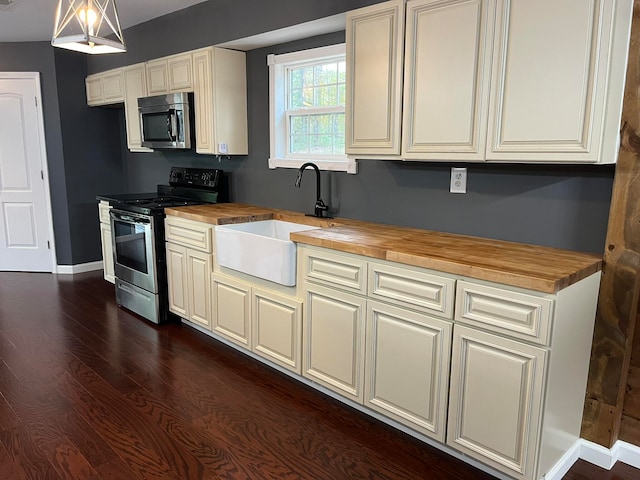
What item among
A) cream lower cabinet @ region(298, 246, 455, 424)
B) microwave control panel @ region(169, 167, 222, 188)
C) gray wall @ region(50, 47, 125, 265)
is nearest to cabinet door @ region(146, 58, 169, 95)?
microwave control panel @ region(169, 167, 222, 188)

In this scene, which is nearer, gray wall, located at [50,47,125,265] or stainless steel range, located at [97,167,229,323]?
stainless steel range, located at [97,167,229,323]

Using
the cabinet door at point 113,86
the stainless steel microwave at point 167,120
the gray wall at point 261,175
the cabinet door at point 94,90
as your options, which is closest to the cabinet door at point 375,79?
the gray wall at point 261,175

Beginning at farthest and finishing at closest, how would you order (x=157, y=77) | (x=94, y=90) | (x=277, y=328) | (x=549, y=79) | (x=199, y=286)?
(x=94, y=90) < (x=157, y=77) < (x=199, y=286) < (x=277, y=328) < (x=549, y=79)

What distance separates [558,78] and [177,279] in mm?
2787

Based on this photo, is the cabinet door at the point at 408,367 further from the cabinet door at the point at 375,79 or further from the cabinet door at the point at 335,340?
the cabinet door at the point at 375,79

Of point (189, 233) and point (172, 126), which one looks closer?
point (189, 233)

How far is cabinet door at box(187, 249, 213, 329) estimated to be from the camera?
3.27 meters

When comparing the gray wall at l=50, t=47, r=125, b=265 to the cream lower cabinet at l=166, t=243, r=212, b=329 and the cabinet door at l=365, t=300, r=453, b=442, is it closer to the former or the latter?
the cream lower cabinet at l=166, t=243, r=212, b=329

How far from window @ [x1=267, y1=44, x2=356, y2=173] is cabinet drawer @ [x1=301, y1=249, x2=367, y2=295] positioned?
837 mm

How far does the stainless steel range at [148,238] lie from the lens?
3.63 m

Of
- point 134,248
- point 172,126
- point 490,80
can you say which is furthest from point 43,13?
point 490,80

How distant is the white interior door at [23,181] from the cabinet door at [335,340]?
158 inches

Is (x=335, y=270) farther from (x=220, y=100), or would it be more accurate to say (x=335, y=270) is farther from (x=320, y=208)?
(x=220, y=100)

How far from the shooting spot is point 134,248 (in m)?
3.80
